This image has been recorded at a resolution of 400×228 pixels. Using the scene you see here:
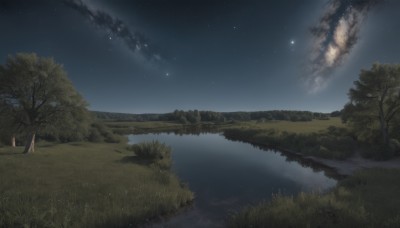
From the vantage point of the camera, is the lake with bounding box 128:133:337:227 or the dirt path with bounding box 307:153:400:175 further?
the dirt path with bounding box 307:153:400:175

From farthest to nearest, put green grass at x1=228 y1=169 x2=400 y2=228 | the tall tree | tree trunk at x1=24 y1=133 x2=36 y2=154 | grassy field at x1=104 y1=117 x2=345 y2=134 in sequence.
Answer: grassy field at x1=104 y1=117 x2=345 y2=134 < tree trunk at x1=24 y1=133 x2=36 y2=154 < the tall tree < green grass at x1=228 y1=169 x2=400 y2=228

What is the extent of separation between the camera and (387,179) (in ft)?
54.9

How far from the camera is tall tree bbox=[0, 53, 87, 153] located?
2119 centimetres

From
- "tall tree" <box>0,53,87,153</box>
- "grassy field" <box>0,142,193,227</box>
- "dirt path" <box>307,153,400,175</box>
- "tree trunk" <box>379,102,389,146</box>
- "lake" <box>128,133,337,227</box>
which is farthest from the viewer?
"tree trunk" <box>379,102,389,146</box>

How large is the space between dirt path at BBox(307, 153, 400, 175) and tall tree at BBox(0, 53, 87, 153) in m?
30.8

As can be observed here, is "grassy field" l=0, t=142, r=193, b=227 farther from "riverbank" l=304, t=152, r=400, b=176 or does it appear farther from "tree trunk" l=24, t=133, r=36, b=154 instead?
"riverbank" l=304, t=152, r=400, b=176

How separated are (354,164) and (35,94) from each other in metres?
37.8

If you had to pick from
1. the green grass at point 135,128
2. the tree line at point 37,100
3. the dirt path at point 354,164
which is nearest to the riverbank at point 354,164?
the dirt path at point 354,164

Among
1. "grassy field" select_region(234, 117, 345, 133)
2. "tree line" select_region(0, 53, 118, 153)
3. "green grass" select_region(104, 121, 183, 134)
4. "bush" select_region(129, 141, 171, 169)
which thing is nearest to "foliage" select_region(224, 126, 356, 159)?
"grassy field" select_region(234, 117, 345, 133)

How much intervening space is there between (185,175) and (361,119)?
27.1m

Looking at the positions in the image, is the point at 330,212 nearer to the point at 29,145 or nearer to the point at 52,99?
the point at 52,99

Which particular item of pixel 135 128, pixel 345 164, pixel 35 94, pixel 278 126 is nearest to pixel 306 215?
pixel 345 164

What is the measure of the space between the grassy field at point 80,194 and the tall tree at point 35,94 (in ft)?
13.8

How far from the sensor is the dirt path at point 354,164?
24.6 meters
